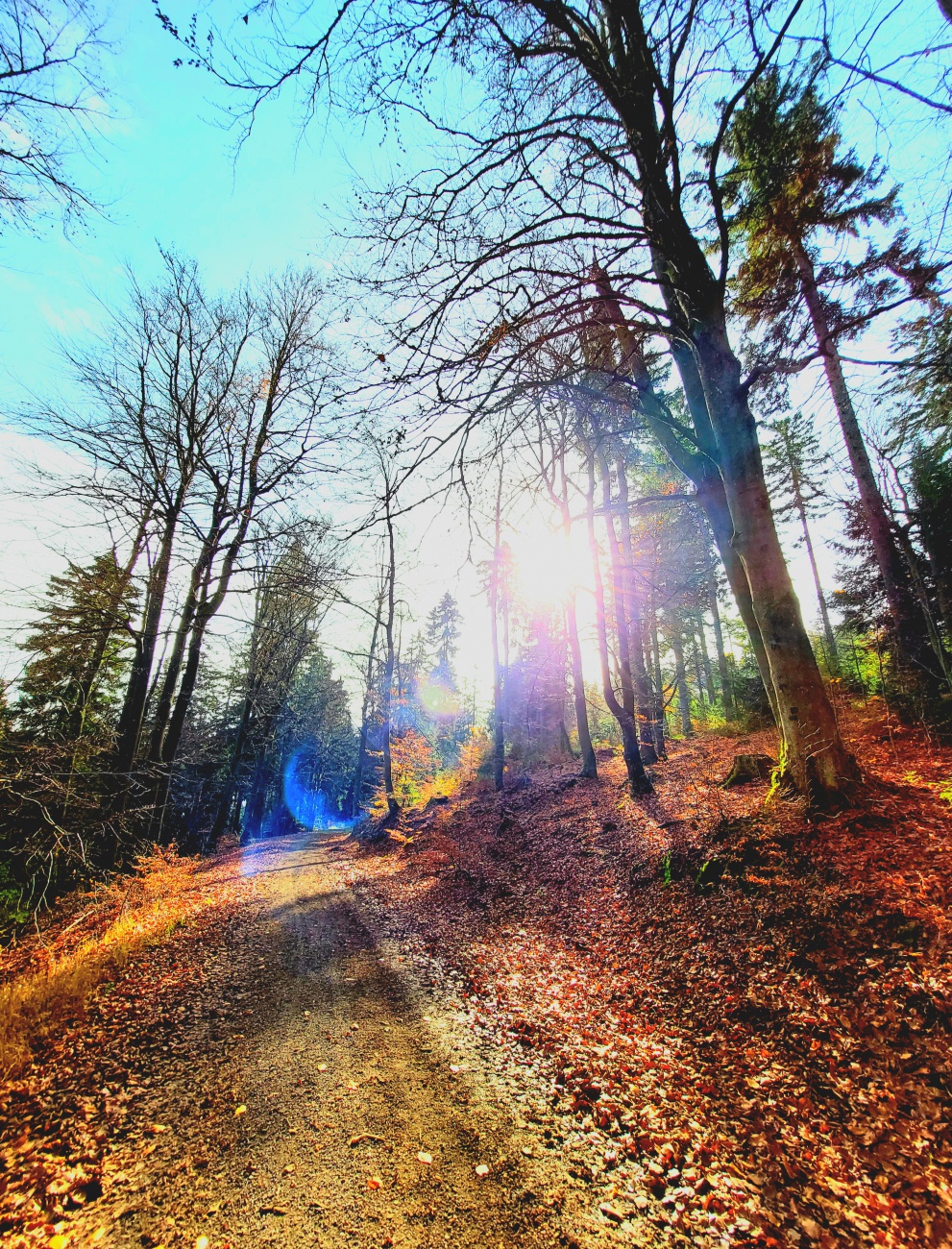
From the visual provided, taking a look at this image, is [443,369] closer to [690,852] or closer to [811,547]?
[690,852]

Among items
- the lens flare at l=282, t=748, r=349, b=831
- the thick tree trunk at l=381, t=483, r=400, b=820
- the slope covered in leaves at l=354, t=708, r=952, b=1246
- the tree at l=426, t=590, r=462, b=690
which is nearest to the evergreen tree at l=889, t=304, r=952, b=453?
the slope covered in leaves at l=354, t=708, r=952, b=1246

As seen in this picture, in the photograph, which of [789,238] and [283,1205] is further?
[789,238]

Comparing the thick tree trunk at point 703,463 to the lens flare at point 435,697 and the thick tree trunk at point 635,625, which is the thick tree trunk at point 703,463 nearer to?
the thick tree trunk at point 635,625

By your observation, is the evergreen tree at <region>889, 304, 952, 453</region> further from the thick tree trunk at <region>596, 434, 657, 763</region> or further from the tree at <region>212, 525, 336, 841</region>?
the tree at <region>212, 525, 336, 841</region>

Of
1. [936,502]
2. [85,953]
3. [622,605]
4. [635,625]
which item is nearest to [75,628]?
[85,953]

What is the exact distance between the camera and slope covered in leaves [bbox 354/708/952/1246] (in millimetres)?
2312

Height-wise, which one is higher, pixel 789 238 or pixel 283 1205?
pixel 789 238

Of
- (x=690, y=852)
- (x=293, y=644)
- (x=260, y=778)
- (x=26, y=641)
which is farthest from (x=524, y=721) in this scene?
(x=26, y=641)

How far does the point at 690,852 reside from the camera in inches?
238

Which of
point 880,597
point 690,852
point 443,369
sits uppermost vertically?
point 880,597

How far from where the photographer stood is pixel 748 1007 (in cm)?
361

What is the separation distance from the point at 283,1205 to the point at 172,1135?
1.01 m

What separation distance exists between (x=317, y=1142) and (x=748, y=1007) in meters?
3.31

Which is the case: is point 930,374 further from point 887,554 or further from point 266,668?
point 266,668
